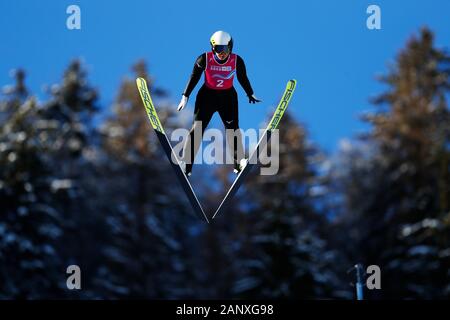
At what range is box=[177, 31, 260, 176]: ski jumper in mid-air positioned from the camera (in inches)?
504

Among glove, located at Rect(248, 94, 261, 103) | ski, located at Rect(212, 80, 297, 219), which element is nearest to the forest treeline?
ski, located at Rect(212, 80, 297, 219)

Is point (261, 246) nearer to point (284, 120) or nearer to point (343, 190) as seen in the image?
point (284, 120)

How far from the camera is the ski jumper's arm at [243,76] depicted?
1312cm

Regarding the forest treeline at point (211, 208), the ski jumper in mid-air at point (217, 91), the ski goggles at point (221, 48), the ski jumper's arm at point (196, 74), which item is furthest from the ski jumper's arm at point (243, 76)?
the forest treeline at point (211, 208)

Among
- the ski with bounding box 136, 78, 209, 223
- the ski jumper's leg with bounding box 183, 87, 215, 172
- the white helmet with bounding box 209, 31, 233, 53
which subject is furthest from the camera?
the ski with bounding box 136, 78, 209, 223

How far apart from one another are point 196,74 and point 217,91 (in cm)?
53

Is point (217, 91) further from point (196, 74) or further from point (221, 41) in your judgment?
point (221, 41)

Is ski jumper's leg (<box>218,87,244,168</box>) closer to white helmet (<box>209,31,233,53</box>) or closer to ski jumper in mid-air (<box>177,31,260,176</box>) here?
ski jumper in mid-air (<box>177,31,260,176</box>)

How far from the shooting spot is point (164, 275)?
105 feet

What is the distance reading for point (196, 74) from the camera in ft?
42.7

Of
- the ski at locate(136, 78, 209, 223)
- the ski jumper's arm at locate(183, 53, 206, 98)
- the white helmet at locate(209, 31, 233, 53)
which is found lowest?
the ski at locate(136, 78, 209, 223)

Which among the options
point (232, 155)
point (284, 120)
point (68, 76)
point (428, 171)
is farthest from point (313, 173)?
point (232, 155)

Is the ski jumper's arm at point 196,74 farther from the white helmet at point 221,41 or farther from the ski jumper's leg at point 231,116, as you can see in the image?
the ski jumper's leg at point 231,116
